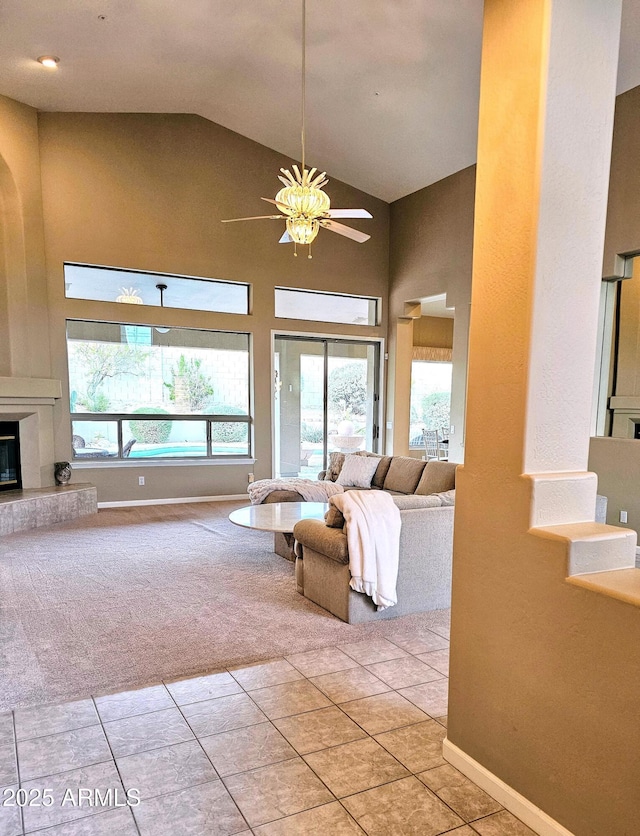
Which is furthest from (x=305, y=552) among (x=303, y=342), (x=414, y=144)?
(x=414, y=144)

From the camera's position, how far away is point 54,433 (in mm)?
6277

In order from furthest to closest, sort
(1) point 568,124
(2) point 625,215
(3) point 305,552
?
(2) point 625,215 < (3) point 305,552 < (1) point 568,124

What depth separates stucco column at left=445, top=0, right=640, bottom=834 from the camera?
158 cm

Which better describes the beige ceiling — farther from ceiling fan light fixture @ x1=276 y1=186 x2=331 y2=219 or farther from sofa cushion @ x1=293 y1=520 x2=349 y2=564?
sofa cushion @ x1=293 y1=520 x2=349 y2=564

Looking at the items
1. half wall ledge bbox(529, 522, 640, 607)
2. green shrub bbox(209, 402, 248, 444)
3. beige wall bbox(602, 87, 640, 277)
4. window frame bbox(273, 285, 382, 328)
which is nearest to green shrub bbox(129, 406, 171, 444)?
green shrub bbox(209, 402, 248, 444)

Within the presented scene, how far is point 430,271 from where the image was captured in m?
7.36

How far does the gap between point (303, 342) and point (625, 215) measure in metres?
4.28

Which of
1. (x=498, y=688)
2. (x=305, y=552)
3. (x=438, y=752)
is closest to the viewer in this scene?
(x=498, y=688)

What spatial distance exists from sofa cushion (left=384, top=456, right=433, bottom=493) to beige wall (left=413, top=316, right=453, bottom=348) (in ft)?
18.4

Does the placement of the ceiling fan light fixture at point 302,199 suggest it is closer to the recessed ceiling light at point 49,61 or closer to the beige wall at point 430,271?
the recessed ceiling light at point 49,61

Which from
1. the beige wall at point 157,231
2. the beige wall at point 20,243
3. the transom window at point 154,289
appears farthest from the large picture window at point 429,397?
the beige wall at point 20,243

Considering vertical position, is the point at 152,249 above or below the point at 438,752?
above

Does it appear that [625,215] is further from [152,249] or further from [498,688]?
[152,249]

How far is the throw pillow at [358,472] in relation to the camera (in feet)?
20.5
